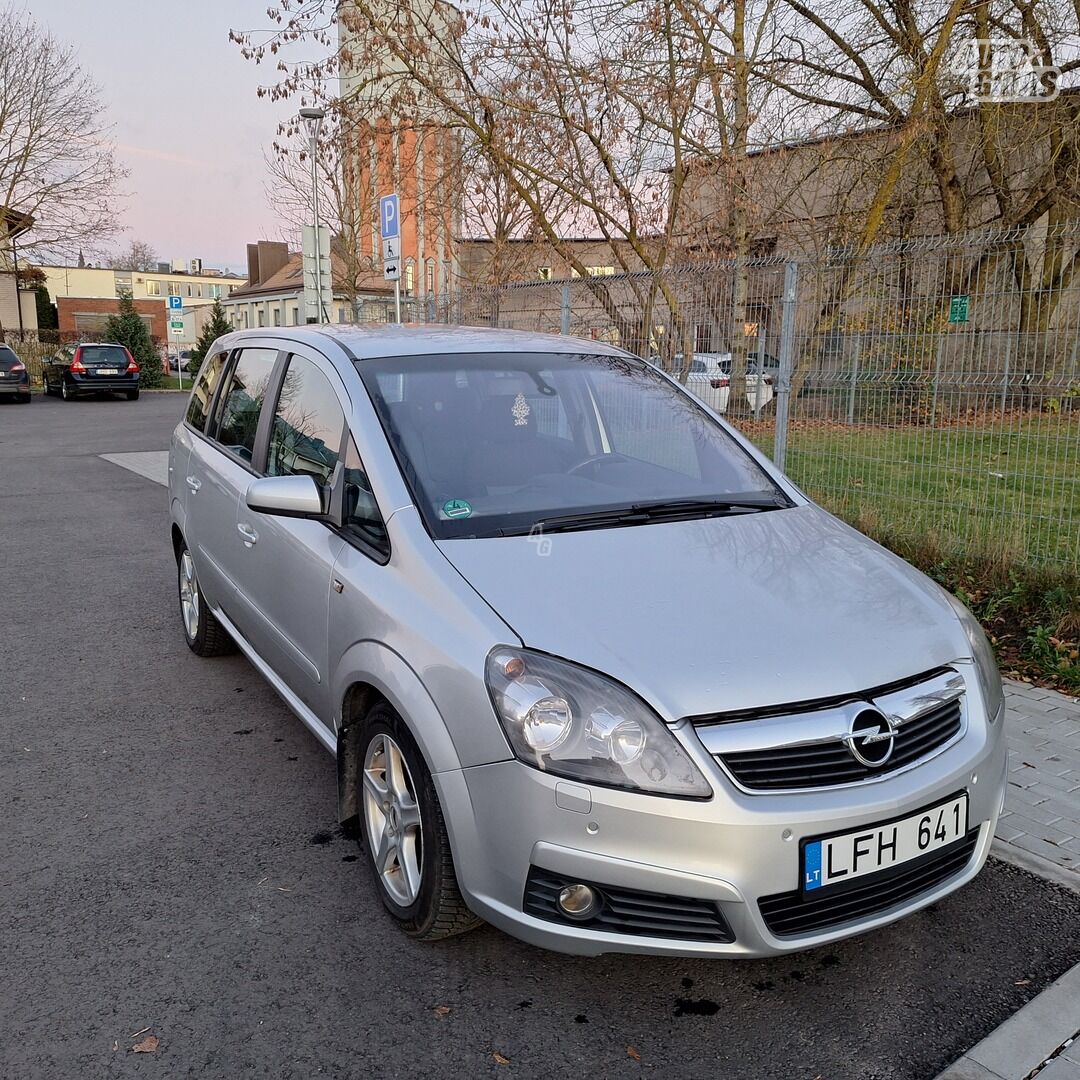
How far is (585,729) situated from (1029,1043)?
1338 millimetres

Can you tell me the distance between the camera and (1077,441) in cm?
549

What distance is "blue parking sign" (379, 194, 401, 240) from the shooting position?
10.5 metres

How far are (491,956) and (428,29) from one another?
34.4ft

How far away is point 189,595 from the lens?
213 inches

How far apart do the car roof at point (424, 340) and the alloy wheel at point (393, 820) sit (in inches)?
58.1

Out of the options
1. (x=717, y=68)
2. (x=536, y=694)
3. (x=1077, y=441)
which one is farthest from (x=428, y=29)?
(x=536, y=694)

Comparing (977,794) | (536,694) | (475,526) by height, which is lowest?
(977,794)

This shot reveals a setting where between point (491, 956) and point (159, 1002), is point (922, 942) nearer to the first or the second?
point (491, 956)

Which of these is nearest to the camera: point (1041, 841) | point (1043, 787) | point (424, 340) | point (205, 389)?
point (1041, 841)

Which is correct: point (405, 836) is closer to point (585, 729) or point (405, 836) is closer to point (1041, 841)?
point (585, 729)

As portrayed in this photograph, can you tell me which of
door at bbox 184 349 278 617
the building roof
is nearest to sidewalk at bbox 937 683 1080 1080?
door at bbox 184 349 278 617

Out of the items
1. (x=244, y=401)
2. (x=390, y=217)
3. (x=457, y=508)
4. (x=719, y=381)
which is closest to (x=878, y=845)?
(x=457, y=508)

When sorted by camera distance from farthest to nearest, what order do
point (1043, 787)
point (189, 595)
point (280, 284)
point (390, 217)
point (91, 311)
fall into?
point (91, 311) < point (280, 284) < point (390, 217) < point (189, 595) < point (1043, 787)

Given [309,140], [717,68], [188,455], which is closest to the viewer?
[188,455]
